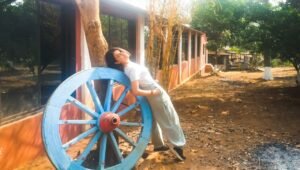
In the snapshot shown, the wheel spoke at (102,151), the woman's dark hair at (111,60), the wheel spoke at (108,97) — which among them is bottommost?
the wheel spoke at (102,151)

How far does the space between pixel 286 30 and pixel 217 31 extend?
1570 centimetres

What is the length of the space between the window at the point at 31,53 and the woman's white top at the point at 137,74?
1932 millimetres

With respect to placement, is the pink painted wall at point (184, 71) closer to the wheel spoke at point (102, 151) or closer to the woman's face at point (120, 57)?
the woman's face at point (120, 57)

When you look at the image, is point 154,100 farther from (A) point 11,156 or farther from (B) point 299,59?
(B) point 299,59

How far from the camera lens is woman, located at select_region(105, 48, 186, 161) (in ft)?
14.4

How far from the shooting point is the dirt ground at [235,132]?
5398mm

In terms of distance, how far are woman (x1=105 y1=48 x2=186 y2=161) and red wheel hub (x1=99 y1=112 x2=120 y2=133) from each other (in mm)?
398

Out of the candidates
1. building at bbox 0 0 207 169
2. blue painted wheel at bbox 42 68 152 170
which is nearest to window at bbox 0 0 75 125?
building at bbox 0 0 207 169

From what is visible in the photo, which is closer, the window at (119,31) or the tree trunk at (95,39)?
the tree trunk at (95,39)

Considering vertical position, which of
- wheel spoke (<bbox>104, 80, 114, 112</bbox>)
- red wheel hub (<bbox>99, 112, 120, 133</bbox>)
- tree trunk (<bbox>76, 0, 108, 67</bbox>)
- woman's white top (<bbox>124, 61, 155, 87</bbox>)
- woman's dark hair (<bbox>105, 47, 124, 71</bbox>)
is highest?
tree trunk (<bbox>76, 0, 108, 67</bbox>)

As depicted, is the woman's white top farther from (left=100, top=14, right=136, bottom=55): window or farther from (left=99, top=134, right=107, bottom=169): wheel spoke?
(left=100, top=14, right=136, bottom=55): window

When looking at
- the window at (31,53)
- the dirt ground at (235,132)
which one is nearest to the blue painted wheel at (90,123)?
the dirt ground at (235,132)

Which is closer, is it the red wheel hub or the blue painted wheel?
the blue painted wheel

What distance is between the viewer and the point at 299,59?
12.9 m
